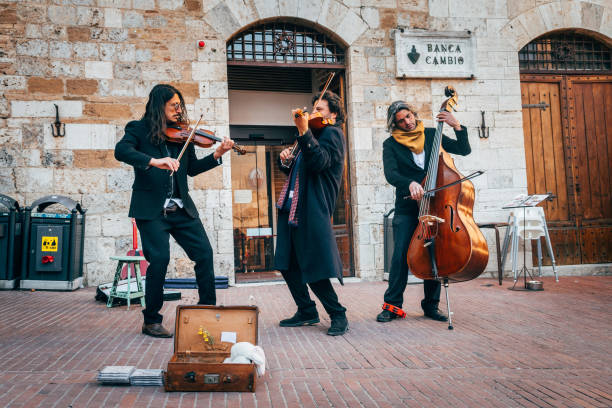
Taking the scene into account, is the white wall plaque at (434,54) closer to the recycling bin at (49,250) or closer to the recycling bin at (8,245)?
the recycling bin at (49,250)

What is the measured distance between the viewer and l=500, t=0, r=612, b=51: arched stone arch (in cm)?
848

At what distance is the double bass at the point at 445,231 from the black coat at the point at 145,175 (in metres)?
1.96

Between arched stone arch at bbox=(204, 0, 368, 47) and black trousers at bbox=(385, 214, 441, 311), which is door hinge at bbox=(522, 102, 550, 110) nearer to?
arched stone arch at bbox=(204, 0, 368, 47)

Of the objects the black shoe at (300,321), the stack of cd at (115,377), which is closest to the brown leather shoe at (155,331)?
the black shoe at (300,321)

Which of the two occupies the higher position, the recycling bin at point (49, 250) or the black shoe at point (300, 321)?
the recycling bin at point (49, 250)

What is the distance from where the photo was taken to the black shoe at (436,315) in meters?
4.64

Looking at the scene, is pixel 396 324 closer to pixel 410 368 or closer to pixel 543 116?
pixel 410 368

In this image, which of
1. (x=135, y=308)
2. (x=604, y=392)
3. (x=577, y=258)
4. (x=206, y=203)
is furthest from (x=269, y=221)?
(x=604, y=392)

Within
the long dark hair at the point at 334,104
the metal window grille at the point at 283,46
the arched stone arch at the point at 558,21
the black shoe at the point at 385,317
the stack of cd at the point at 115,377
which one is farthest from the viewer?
the arched stone arch at the point at 558,21

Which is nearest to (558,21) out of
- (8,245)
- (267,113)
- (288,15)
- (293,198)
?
(288,15)

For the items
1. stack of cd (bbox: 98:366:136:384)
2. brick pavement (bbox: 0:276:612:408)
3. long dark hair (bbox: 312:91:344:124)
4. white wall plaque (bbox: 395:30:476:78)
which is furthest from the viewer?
white wall plaque (bbox: 395:30:476:78)

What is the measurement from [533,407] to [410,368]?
825mm

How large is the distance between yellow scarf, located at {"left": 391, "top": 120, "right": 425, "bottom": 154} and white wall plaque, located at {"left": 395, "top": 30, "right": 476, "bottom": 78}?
3658 millimetres

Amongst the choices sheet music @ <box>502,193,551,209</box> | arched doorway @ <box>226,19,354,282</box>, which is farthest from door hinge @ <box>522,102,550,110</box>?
arched doorway @ <box>226,19,354,282</box>
